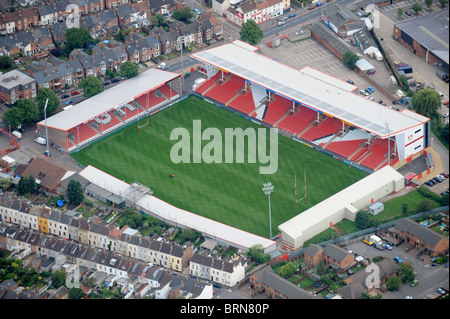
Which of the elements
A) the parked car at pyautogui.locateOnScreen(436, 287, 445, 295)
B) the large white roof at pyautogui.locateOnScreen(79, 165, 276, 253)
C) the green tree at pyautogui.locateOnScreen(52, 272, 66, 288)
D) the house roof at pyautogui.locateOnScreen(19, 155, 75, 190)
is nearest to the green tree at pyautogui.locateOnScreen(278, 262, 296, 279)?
the large white roof at pyautogui.locateOnScreen(79, 165, 276, 253)

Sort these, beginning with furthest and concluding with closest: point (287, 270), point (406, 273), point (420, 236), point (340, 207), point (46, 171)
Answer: point (46, 171), point (340, 207), point (420, 236), point (287, 270), point (406, 273)

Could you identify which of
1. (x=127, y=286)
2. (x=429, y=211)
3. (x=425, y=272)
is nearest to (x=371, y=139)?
(x=429, y=211)

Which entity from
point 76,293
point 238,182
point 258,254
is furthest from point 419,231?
point 76,293

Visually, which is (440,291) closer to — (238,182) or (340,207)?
(340,207)

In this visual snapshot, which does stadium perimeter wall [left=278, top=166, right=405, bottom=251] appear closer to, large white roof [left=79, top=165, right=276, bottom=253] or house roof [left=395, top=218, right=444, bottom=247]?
large white roof [left=79, top=165, right=276, bottom=253]

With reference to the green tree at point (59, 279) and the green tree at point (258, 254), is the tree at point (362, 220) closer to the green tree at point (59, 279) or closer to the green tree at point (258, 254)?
the green tree at point (258, 254)

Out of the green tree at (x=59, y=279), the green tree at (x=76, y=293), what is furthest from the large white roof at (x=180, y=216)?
the green tree at (x=76, y=293)

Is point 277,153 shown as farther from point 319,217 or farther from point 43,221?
point 43,221
